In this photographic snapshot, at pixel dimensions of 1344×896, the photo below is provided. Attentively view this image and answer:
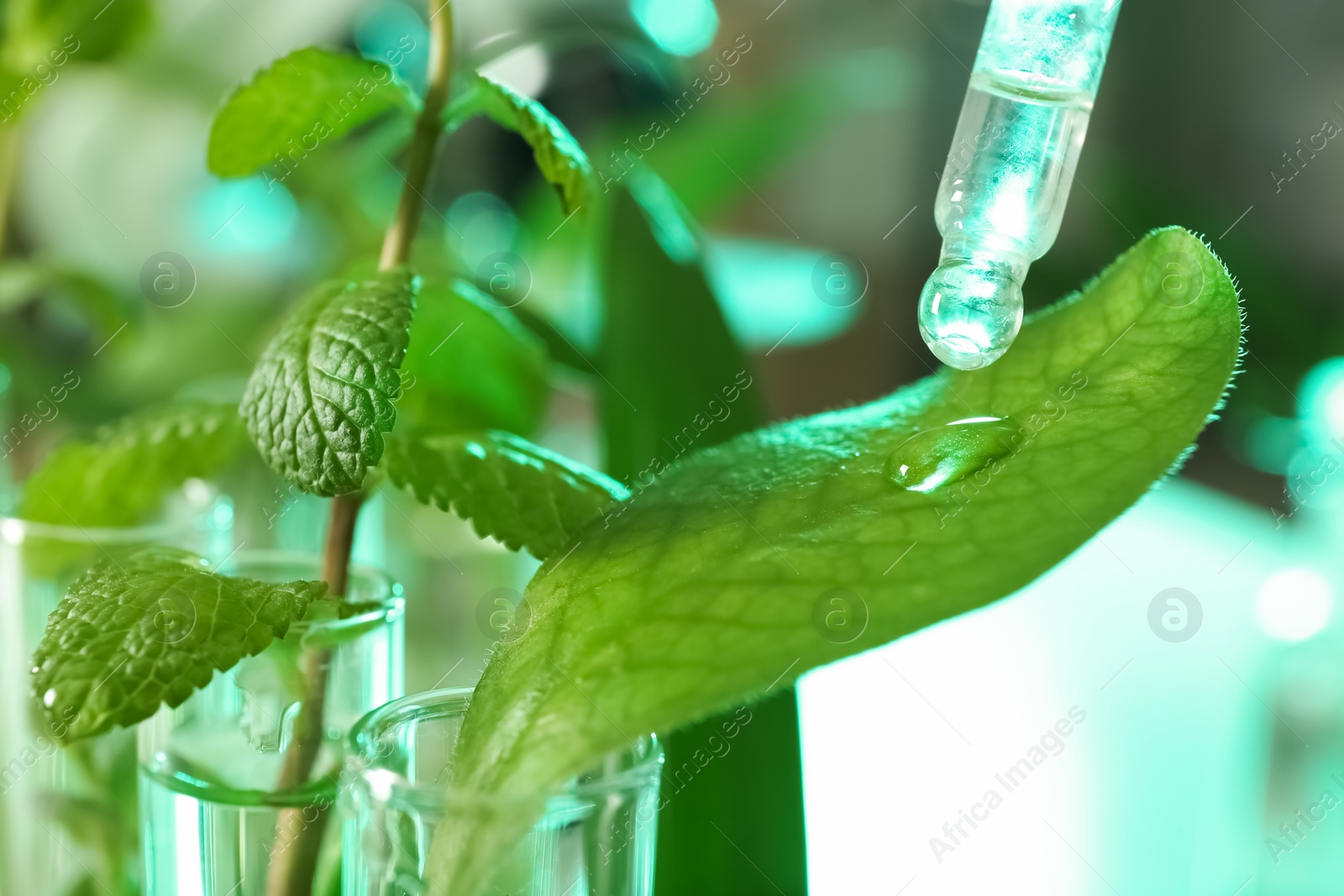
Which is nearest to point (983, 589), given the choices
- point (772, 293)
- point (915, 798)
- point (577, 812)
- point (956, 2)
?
point (577, 812)

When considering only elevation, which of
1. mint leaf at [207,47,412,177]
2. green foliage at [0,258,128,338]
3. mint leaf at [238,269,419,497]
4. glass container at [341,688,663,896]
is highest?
green foliage at [0,258,128,338]

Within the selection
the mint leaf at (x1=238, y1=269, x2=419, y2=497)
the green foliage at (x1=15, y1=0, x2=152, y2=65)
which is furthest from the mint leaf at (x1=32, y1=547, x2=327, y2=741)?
the green foliage at (x1=15, y1=0, x2=152, y2=65)

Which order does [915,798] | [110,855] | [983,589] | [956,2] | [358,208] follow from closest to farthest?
[983,589] < [110,855] < [915,798] < [358,208] < [956,2]

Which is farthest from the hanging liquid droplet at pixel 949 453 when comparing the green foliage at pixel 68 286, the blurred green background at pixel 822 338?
the green foliage at pixel 68 286

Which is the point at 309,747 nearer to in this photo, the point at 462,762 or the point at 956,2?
the point at 462,762

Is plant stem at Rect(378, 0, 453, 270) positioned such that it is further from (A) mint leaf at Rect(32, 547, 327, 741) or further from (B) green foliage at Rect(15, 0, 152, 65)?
(B) green foliage at Rect(15, 0, 152, 65)

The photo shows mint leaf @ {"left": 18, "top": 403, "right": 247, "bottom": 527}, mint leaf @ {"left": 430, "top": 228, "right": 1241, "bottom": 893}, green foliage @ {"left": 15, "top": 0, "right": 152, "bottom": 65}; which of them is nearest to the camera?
mint leaf @ {"left": 430, "top": 228, "right": 1241, "bottom": 893}
